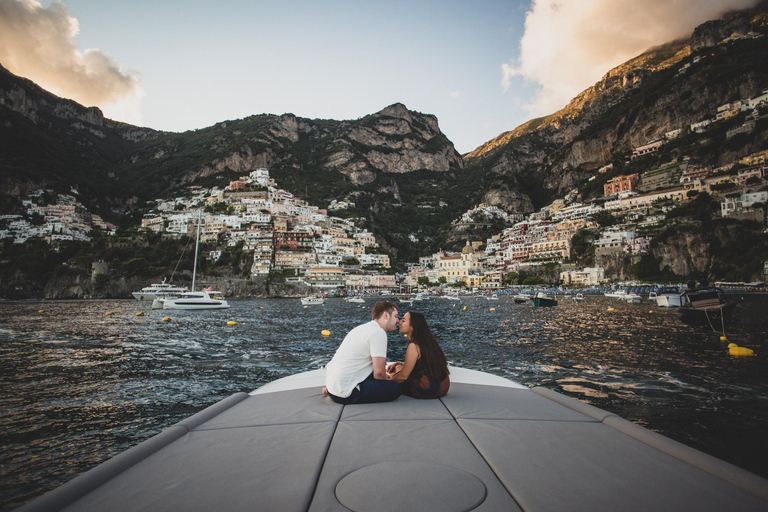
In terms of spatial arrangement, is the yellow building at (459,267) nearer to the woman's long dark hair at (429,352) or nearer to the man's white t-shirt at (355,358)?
the woman's long dark hair at (429,352)

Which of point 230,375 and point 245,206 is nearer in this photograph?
point 230,375

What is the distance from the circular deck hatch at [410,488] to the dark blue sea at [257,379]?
367 cm

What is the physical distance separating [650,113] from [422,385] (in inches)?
5538

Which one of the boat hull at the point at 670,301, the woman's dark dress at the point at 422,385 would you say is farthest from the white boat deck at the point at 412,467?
the boat hull at the point at 670,301

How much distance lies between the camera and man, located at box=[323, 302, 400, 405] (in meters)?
3.74

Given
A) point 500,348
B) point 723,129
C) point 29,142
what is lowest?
point 500,348

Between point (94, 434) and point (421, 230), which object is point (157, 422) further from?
point (421, 230)

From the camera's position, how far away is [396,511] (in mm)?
1713

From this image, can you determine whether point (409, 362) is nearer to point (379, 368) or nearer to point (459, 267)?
point (379, 368)

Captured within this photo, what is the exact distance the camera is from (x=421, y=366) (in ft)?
13.4

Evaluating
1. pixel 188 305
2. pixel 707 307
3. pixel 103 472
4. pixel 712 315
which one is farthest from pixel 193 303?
pixel 712 315

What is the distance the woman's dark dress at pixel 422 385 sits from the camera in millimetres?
3973

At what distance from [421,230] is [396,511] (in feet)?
497

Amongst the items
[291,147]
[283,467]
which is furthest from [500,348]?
[291,147]
